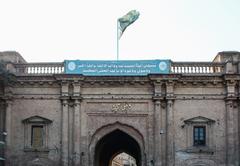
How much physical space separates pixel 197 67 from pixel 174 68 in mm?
1453

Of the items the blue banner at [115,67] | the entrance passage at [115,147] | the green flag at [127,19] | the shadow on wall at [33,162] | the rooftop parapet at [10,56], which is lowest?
the shadow on wall at [33,162]

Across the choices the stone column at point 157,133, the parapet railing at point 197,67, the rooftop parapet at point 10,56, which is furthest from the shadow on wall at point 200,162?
the rooftop parapet at point 10,56

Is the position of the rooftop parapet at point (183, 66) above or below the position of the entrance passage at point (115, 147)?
above

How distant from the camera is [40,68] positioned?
32219 mm

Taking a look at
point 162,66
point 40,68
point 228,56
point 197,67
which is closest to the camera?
point 162,66

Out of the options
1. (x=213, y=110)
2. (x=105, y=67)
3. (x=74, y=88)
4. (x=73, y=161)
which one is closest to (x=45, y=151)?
(x=73, y=161)

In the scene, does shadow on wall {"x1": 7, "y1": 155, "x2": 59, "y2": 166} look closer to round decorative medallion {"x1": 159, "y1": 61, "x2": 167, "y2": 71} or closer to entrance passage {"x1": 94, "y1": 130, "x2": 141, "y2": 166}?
entrance passage {"x1": 94, "y1": 130, "x2": 141, "y2": 166}

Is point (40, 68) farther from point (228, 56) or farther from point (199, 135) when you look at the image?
point (228, 56)

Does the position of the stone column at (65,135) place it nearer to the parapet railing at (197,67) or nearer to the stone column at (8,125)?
the stone column at (8,125)

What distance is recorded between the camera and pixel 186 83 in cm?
3128

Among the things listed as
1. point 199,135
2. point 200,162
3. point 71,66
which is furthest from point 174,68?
point 71,66

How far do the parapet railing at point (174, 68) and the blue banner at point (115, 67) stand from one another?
2.42 ft

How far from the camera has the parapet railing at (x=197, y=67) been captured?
3169 cm

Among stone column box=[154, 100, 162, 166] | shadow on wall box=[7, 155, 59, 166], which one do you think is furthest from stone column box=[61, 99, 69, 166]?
stone column box=[154, 100, 162, 166]
